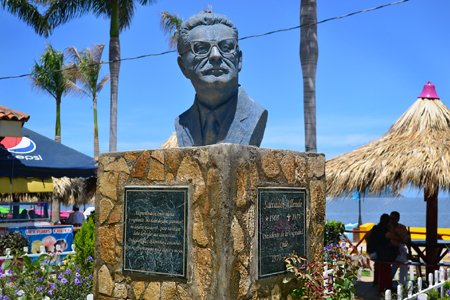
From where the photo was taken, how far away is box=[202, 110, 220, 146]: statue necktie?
4793 mm

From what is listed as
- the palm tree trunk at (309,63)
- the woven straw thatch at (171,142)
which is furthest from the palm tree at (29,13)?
the palm tree trunk at (309,63)

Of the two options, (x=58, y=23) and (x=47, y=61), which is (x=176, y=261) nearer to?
(x=58, y=23)

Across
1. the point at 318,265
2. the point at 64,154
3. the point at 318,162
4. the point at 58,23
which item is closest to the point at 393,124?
the point at 318,162

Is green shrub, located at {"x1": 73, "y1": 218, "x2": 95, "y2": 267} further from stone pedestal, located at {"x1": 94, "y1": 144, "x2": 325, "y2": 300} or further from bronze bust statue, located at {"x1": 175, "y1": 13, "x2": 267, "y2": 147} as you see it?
bronze bust statue, located at {"x1": 175, "y1": 13, "x2": 267, "y2": 147}

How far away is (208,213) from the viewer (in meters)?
3.84

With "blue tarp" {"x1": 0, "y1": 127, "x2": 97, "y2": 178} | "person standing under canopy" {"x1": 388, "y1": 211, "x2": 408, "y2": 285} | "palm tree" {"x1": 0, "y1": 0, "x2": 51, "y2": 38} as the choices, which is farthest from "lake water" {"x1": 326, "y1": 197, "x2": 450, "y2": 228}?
"palm tree" {"x1": 0, "y1": 0, "x2": 51, "y2": 38}

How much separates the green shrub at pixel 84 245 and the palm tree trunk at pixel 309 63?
13.3 feet

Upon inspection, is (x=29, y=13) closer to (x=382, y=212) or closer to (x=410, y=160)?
(x=410, y=160)

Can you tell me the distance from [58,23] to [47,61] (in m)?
9.68

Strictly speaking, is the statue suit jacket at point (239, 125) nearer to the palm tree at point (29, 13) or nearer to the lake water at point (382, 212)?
the lake water at point (382, 212)

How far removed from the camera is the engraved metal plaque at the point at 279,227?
13.1 feet

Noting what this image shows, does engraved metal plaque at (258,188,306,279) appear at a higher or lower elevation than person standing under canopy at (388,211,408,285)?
higher

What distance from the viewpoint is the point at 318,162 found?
480cm

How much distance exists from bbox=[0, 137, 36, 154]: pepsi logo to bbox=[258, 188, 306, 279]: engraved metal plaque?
Result: 8868mm
